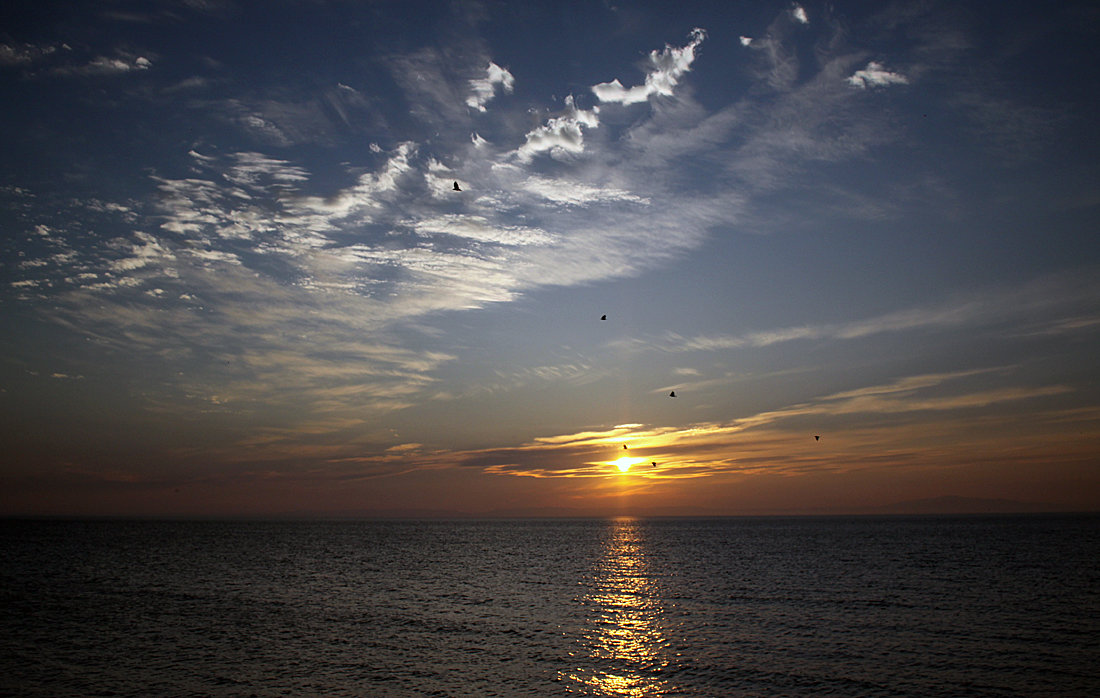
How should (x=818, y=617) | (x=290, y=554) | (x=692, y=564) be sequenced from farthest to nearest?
(x=290, y=554)
(x=692, y=564)
(x=818, y=617)

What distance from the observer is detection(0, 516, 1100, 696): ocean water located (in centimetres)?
2881

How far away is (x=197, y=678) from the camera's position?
29.7 meters

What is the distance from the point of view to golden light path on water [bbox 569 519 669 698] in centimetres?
2881

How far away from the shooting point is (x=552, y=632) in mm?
39625

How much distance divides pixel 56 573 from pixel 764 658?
79498 mm

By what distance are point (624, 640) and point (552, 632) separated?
4.83 meters

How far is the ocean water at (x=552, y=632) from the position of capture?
28812 mm

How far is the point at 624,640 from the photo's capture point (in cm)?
3741

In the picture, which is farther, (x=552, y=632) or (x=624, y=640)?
(x=552, y=632)

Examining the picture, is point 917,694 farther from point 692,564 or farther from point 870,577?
point 692,564

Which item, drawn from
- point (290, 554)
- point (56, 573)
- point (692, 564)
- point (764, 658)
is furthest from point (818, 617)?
point (290, 554)

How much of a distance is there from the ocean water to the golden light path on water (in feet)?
0.57

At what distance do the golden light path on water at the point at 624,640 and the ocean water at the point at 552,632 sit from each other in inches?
6.8

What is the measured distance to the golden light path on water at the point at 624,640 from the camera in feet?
94.5
